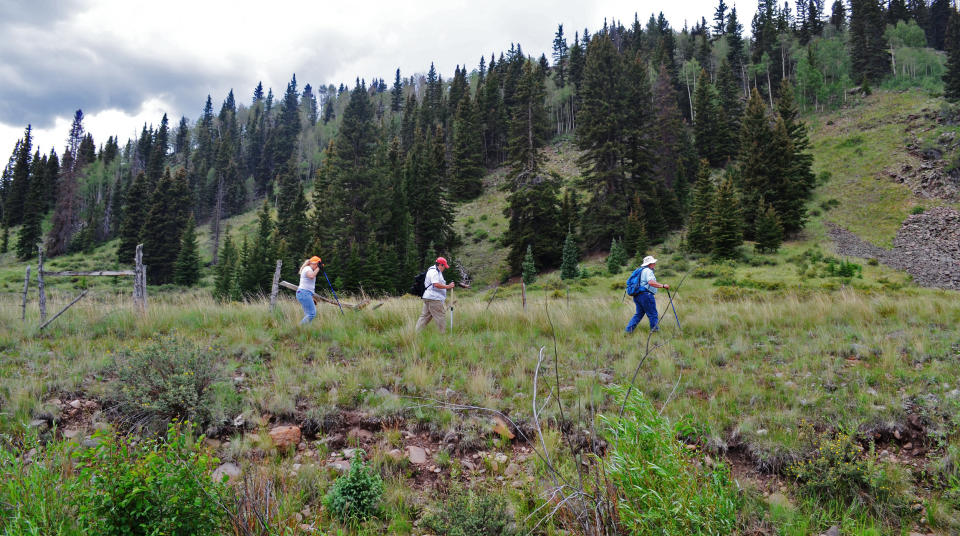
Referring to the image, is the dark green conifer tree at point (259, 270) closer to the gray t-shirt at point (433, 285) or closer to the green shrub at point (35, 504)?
the gray t-shirt at point (433, 285)

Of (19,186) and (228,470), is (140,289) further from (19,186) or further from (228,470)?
(19,186)

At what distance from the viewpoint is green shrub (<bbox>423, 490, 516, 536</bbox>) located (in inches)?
112

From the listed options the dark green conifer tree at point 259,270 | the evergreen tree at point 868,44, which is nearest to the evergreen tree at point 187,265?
the dark green conifer tree at point 259,270

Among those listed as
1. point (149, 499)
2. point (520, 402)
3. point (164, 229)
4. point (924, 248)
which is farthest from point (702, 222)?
point (164, 229)

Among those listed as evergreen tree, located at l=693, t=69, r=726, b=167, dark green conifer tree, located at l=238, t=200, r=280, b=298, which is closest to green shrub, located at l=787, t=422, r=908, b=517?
dark green conifer tree, located at l=238, t=200, r=280, b=298

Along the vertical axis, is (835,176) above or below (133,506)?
above

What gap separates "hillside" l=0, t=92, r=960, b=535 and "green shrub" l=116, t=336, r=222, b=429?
27 millimetres

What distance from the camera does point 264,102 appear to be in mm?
148625

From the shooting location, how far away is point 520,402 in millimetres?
5109

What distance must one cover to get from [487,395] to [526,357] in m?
1.70

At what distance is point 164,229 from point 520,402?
64.3 metres

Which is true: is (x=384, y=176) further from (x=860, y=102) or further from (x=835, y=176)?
(x=860, y=102)

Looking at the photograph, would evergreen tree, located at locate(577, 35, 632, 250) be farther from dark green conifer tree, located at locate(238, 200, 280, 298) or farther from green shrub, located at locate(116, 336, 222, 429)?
green shrub, located at locate(116, 336, 222, 429)

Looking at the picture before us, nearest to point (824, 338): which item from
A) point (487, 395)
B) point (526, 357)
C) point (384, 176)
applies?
point (526, 357)
